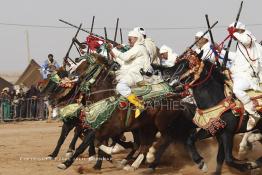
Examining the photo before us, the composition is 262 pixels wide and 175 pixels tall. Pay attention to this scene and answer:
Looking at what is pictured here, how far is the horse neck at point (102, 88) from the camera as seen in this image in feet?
37.2

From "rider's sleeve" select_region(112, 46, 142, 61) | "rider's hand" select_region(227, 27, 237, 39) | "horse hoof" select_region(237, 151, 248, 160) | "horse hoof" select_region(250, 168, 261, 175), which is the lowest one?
"horse hoof" select_region(237, 151, 248, 160)

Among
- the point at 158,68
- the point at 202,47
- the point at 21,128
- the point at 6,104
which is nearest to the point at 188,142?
the point at 158,68

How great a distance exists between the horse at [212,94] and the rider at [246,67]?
0.19m

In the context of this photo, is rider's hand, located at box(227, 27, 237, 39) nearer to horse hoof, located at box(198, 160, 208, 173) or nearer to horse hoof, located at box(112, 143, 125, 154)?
horse hoof, located at box(198, 160, 208, 173)

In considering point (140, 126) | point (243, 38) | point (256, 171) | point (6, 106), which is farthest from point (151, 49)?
point (6, 106)

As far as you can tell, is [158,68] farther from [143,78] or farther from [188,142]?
[188,142]

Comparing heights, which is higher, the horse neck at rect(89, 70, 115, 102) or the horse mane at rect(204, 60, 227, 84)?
the horse mane at rect(204, 60, 227, 84)

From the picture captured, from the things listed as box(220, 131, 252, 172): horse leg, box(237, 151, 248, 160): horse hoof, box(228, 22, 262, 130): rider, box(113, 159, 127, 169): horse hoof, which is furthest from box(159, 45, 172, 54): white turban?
box(220, 131, 252, 172): horse leg

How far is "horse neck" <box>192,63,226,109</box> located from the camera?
10078mm

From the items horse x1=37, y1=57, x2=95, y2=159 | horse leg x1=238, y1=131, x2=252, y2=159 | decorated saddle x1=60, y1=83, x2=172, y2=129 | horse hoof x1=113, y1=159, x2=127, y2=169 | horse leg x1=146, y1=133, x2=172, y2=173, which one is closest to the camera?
decorated saddle x1=60, y1=83, x2=172, y2=129

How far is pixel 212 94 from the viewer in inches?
398

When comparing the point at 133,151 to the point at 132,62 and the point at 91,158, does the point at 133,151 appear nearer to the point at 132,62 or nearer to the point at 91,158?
the point at 91,158

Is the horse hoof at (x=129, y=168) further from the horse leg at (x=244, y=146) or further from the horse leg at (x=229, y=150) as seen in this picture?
the horse leg at (x=229, y=150)

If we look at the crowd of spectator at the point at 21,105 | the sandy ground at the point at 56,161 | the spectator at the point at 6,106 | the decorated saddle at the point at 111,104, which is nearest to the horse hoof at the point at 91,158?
the sandy ground at the point at 56,161
